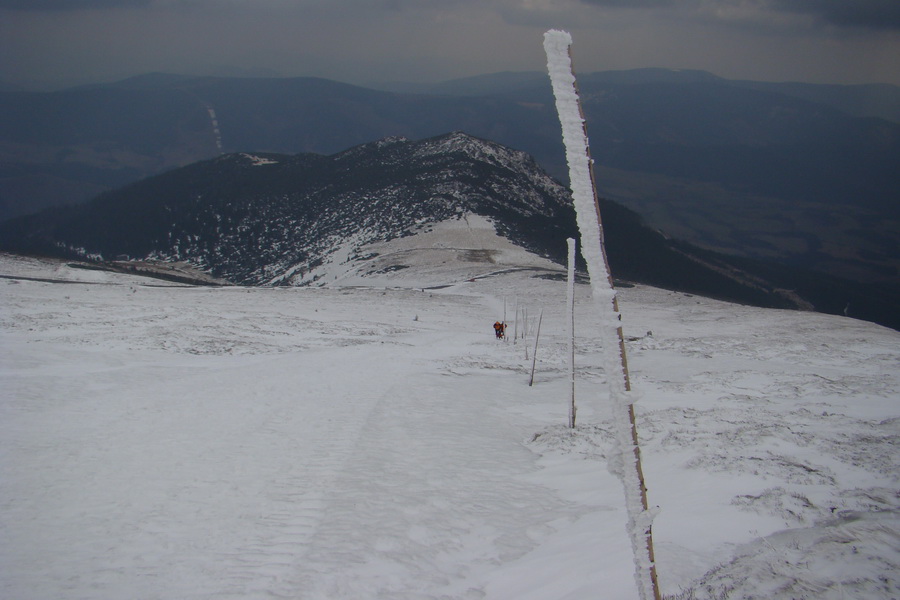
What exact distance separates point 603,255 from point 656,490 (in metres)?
7.01

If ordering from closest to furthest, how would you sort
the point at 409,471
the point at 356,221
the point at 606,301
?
the point at 606,301 < the point at 409,471 < the point at 356,221

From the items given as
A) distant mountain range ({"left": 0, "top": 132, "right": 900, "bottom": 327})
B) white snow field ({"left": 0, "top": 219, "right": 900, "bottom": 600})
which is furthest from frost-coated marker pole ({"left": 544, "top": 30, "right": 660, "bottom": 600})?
distant mountain range ({"left": 0, "top": 132, "right": 900, "bottom": 327})

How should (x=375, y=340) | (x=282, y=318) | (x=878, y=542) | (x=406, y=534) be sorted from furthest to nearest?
(x=282, y=318) → (x=375, y=340) → (x=406, y=534) → (x=878, y=542)

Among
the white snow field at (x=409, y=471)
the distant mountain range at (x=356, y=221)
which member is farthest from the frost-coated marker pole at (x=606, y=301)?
the distant mountain range at (x=356, y=221)

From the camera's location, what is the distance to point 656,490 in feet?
28.5

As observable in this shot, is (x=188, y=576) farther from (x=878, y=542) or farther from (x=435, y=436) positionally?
(x=878, y=542)

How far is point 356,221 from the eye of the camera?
93125 millimetres

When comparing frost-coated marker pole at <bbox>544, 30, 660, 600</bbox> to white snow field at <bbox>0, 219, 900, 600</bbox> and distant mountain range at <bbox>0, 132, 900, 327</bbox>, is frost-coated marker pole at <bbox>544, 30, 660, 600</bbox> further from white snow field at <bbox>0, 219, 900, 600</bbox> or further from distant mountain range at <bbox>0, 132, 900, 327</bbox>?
distant mountain range at <bbox>0, 132, 900, 327</bbox>

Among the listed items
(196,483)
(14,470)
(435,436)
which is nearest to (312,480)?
(196,483)

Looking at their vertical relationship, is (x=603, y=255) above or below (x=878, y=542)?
above

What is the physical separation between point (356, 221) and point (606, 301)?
9265 cm

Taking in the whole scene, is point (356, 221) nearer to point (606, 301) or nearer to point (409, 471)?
point (409, 471)

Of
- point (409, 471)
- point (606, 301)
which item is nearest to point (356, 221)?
point (409, 471)

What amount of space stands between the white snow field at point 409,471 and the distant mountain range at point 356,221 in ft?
173
